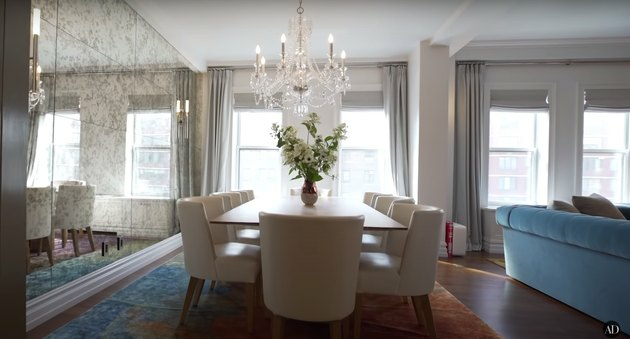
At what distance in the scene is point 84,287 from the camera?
2299 mm

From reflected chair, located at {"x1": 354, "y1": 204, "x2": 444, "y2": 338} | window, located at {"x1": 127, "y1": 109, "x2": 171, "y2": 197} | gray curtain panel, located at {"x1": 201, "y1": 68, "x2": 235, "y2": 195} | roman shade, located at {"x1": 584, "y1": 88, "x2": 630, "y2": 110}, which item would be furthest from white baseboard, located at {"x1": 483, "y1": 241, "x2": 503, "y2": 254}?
window, located at {"x1": 127, "y1": 109, "x2": 171, "y2": 197}

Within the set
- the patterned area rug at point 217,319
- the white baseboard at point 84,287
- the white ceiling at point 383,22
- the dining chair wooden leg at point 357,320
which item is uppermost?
the white ceiling at point 383,22

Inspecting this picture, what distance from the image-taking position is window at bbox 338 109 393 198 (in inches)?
175

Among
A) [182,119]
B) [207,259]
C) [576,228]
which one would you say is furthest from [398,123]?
[207,259]

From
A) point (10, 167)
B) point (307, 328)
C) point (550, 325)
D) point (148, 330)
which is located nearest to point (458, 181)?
point (550, 325)

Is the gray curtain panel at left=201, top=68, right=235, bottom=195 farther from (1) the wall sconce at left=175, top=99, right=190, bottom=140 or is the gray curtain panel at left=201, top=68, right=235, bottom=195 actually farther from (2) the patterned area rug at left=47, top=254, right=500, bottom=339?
(2) the patterned area rug at left=47, top=254, right=500, bottom=339

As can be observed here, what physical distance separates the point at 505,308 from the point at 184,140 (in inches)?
169

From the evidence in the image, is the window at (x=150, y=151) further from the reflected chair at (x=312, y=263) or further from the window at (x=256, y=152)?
the reflected chair at (x=312, y=263)

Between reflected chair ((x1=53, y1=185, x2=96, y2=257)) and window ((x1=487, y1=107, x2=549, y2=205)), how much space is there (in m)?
5.02

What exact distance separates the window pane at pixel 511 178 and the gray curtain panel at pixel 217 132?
4.22m

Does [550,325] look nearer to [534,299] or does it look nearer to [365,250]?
[534,299]

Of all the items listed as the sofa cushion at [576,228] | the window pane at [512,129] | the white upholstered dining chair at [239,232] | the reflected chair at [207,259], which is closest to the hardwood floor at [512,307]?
the sofa cushion at [576,228]

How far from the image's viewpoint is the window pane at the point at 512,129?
423 centimetres

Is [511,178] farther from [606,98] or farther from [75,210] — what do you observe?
[75,210]
